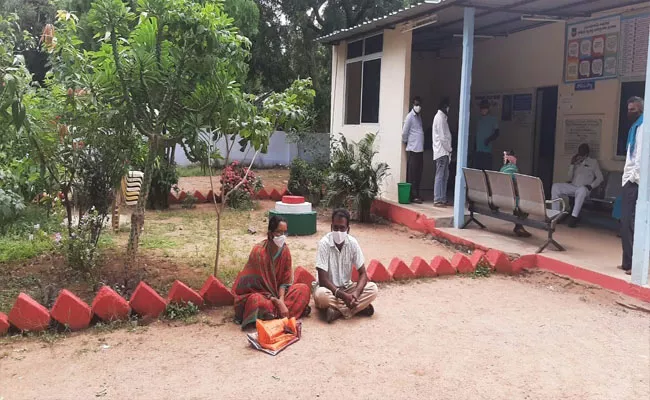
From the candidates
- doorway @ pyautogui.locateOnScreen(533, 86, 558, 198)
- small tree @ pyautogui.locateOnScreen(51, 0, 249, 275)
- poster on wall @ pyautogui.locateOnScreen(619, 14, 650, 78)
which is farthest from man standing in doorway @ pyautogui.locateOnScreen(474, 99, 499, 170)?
small tree @ pyautogui.locateOnScreen(51, 0, 249, 275)

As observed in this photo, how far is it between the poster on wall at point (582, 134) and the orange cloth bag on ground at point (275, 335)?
6584mm

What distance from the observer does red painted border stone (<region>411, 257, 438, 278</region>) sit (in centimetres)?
632

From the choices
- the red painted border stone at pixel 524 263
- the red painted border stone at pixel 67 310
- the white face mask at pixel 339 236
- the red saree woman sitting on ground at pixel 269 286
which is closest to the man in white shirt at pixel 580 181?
the red painted border stone at pixel 524 263

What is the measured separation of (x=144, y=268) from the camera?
20.8 feet

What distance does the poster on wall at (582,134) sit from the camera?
909cm

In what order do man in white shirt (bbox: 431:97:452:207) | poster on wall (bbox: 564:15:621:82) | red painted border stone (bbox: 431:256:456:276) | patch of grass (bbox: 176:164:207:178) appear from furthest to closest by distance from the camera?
patch of grass (bbox: 176:164:207:178) → man in white shirt (bbox: 431:97:452:207) → poster on wall (bbox: 564:15:621:82) → red painted border stone (bbox: 431:256:456:276)

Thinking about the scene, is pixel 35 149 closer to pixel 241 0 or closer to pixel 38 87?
pixel 38 87

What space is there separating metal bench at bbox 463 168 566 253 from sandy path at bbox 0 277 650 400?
5.79ft

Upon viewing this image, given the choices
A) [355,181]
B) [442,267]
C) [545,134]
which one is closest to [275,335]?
[442,267]

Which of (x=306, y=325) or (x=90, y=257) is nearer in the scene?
(x=306, y=325)

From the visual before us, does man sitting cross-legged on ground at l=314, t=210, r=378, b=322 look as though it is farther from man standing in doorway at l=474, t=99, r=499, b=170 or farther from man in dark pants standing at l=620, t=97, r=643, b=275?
man standing in doorway at l=474, t=99, r=499, b=170

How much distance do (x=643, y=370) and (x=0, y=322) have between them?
463 centimetres

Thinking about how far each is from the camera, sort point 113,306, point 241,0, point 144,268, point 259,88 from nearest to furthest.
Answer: point 113,306, point 144,268, point 241,0, point 259,88

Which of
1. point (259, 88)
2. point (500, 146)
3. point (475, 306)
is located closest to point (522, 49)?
point (500, 146)
